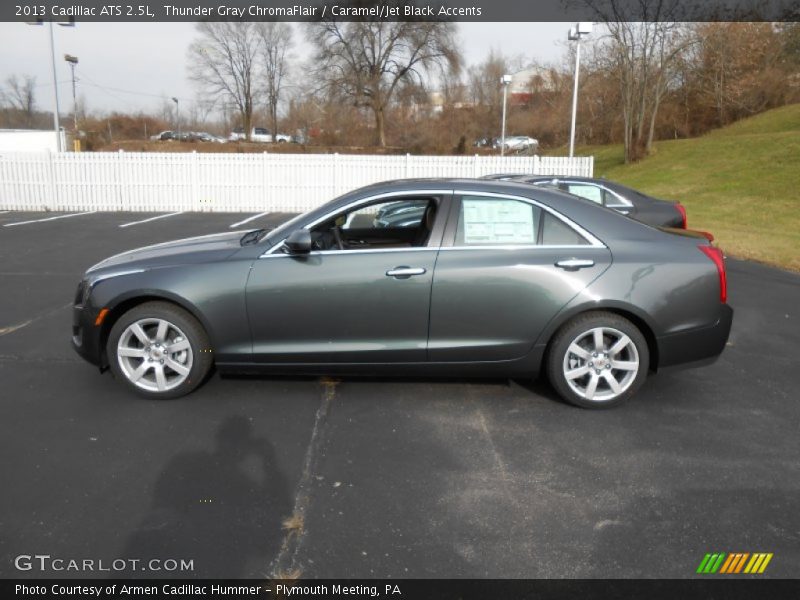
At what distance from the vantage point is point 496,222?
4250 millimetres

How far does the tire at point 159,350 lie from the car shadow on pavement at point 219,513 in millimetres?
746

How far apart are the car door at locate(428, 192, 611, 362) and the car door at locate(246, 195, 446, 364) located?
4.9 inches

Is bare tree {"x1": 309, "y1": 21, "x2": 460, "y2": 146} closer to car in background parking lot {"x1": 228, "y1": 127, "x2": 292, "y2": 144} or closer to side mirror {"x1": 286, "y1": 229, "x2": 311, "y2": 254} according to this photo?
car in background parking lot {"x1": 228, "y1": 127, "x2": 292, "y2": 144}

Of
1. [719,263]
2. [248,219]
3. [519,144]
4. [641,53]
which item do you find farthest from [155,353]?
[519,144]

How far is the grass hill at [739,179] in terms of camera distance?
1302 cm

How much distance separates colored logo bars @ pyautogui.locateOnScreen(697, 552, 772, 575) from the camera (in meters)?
2.63

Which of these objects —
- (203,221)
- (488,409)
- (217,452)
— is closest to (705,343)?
(488,409)

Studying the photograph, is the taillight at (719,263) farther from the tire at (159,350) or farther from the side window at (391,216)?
the tire at (159,350)

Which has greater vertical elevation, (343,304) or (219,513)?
(343,304)

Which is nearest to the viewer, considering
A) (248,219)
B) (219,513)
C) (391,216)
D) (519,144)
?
(219,513)

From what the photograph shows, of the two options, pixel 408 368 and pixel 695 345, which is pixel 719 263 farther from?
pixel 408 368

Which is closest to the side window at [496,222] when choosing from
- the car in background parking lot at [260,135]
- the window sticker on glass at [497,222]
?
the window sticker on glass at [497,222]

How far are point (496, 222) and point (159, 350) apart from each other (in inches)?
99.4

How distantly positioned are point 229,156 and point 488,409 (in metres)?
17.5
